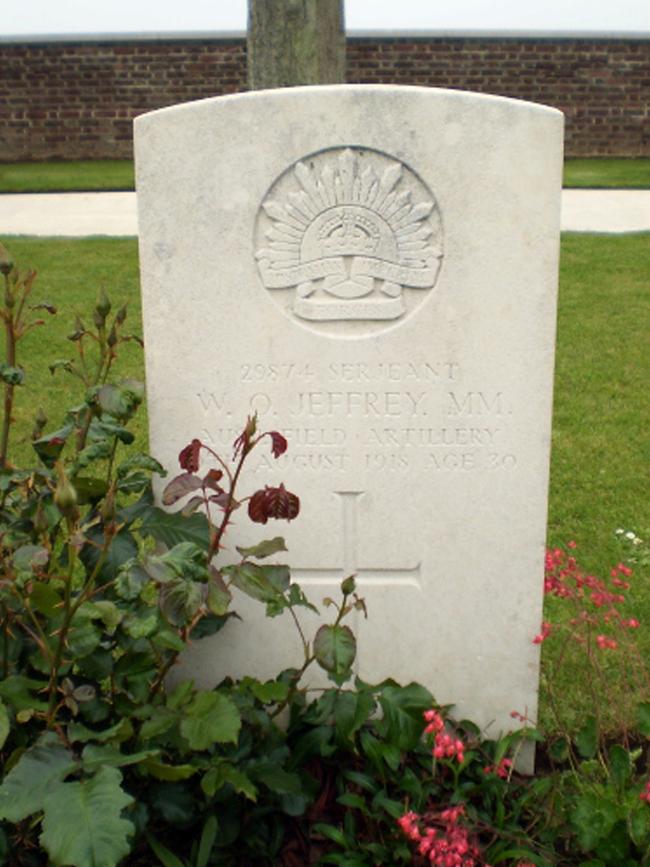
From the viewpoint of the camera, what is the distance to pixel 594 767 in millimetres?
2332

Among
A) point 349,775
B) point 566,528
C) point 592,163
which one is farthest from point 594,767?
point 592,163

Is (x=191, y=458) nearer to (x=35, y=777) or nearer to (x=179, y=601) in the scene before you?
(x=179, y=601)

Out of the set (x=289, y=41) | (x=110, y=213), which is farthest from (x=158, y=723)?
(x=110, y=213)

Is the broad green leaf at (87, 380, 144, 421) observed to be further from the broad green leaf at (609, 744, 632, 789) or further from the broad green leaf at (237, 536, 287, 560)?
the broad green leaf at (609, 744, 632, 789)

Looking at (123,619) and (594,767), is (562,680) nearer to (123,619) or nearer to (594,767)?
(594,767)

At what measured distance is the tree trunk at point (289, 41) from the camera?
4875 millimetres

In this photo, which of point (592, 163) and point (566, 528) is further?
point (592, 163)

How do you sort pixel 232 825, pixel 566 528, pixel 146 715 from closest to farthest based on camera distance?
pixel 146 715 → pixel 232 825 → pixel 566 528

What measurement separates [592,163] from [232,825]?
45.6 feet

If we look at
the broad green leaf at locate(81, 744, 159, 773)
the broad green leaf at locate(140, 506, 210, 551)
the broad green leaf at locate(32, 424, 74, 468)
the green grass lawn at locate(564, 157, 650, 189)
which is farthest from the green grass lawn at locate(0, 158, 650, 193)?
the broad green leaf at locate(81, 744, 159, 773)

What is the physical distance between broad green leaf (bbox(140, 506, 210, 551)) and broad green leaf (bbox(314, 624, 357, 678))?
12.6 inches

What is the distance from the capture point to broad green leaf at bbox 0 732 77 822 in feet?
5.62

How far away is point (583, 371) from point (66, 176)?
9.30 m

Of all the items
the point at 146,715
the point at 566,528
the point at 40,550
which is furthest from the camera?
the point at 566,528
